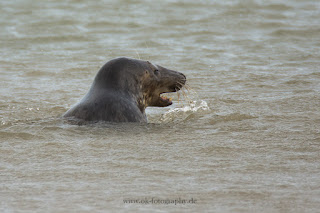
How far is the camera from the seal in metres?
6.01

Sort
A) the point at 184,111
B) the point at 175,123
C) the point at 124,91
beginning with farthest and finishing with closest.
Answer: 1. the point at 184,111
2. the point at 175,123
3. the point at 124,91

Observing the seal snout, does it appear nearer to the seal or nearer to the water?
the seal

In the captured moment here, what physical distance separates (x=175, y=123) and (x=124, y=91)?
0.59 metres

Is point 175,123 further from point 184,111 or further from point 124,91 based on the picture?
point 184,111

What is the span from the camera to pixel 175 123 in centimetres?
644

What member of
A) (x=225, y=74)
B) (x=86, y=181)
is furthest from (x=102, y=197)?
(x=225, y=74)

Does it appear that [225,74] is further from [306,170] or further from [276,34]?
[306,170]

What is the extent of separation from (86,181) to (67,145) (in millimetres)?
1090

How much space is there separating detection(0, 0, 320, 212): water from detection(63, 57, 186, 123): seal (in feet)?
0.57

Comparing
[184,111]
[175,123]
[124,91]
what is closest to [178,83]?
[184,111]

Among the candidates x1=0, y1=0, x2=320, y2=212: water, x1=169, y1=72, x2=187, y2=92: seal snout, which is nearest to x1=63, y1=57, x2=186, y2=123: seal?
x1=169, y1=72, x2=187, y2=92: seal snout

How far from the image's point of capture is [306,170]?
4547 millimetres

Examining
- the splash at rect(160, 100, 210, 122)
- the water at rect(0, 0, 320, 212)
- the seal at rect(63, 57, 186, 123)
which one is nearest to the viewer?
the water at rect(0, 0, 320, 212)

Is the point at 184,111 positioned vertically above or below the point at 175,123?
below
